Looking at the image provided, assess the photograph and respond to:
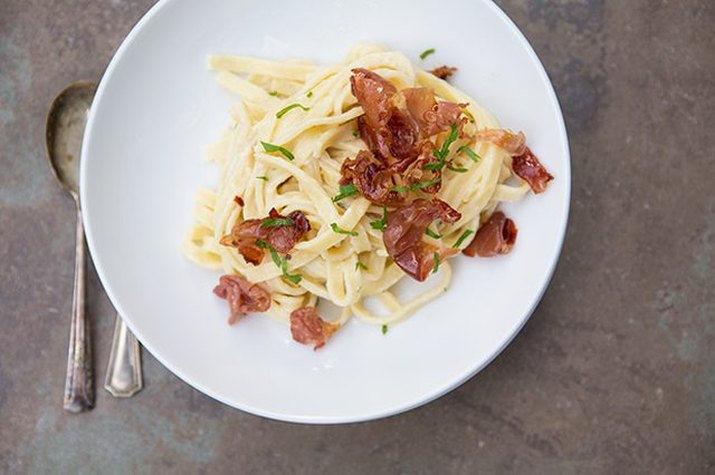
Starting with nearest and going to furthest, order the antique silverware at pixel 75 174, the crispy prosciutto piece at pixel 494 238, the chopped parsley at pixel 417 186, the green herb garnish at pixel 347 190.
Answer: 1. the chopped parsley at pixel 417 186
2. the green herb garnish at pixel 347 190
3. the crispy prosciutto piece at pixel 494 238
4. the antique silverware at pixel 75 174

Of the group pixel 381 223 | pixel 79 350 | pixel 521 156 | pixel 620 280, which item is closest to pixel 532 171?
pixel 521 156

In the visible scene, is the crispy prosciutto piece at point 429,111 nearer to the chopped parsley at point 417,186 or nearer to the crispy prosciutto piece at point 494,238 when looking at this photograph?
the chopped parsley at point 417,186

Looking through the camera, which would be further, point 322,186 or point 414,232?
point 322,186

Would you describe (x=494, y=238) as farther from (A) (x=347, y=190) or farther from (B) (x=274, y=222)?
(B) (x=274, y=222)

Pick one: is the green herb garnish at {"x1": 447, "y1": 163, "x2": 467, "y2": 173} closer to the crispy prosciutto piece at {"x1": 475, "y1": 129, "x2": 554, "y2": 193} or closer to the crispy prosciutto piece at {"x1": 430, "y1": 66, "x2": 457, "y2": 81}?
the crispy prosciutto piece at {"x1": 475, "y1": 129, "x2": 554, "y2": 193}

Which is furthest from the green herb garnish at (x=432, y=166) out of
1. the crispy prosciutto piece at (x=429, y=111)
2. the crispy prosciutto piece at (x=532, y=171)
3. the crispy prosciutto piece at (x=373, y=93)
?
the crispy prosciutto piece at (x=532, y=171)

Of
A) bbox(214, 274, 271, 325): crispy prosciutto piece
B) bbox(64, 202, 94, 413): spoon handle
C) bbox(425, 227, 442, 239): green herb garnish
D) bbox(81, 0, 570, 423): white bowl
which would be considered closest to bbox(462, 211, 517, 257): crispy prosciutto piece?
bbox(81, 0, 570, 423): white bowl
